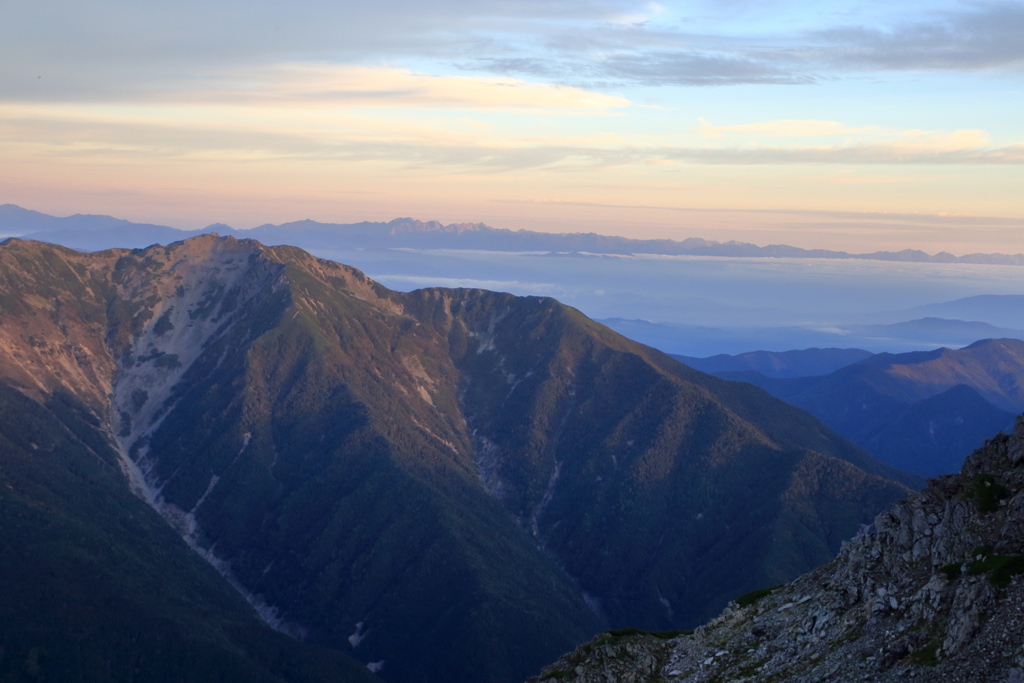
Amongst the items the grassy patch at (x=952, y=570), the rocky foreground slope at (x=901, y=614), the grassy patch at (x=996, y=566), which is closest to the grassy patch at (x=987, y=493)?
the rocky foreground slope at (x=901, y=614)

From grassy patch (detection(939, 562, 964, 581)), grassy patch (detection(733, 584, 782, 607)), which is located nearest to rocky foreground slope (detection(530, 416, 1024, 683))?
grassy patch (detection(939, 562, 964, 581))

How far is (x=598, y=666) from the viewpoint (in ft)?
253

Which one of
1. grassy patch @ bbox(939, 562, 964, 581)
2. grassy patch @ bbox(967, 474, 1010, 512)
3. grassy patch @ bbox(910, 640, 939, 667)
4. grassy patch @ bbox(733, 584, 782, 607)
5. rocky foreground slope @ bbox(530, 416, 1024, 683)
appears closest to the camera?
rocky foreground slope @ bbox(530, 416, 1024, 683)

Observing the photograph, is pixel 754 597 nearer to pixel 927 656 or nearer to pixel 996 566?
pixel 927 656

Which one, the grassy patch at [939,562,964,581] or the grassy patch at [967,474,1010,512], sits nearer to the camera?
the grassy patch at [939,562,964,581]

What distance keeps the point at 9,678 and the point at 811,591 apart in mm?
209748

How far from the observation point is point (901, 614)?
58094 mm

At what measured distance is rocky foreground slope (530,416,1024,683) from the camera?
50.1m

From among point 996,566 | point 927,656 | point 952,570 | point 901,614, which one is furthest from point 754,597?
point 996,566

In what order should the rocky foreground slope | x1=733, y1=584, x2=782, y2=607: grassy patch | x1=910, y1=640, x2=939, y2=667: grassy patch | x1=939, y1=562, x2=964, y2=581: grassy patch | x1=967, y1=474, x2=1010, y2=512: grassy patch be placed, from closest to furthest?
the rocky foreground slope
x1=910, y1=640, x2=939, y2=667: grassy patch
x1=939, y1=562, x2=964, y2=581: grassy patch
x1=967, y1=474, x2=1010, y2=512: grassy patch
x1=733, y1=584, x2=782, y2=607: grassy patch

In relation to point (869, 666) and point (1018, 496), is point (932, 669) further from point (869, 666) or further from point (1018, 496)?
point (1018, 496)

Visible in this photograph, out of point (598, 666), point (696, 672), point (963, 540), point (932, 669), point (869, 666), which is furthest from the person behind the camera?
point (598, 666)

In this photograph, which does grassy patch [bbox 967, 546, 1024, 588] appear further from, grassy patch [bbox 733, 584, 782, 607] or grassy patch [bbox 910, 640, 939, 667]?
grassy patch [bbox 733, 584, 782, 607]

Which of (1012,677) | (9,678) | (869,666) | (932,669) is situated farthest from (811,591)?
(9,678)
